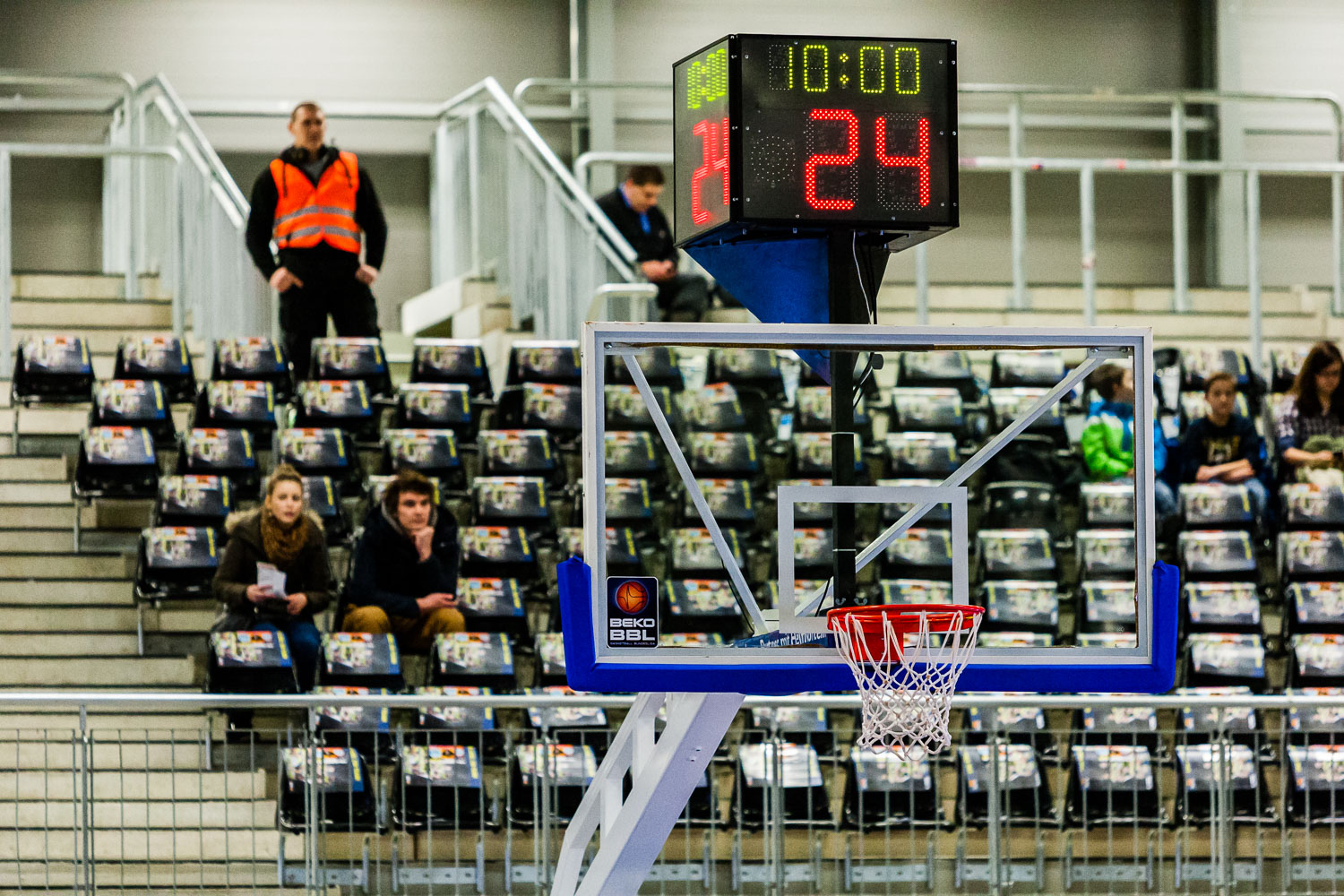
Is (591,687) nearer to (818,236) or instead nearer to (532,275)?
(818,236)

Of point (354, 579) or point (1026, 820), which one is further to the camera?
point (354, 579)

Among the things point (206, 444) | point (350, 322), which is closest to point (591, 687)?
point (206, 444)

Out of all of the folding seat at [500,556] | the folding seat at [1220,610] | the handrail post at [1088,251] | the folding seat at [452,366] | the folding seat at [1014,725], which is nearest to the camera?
the folding seat at [1014,725]

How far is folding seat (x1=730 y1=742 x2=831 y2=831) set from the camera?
338 inches

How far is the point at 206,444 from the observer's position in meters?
11.0

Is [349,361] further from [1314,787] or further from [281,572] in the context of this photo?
[1314,787]

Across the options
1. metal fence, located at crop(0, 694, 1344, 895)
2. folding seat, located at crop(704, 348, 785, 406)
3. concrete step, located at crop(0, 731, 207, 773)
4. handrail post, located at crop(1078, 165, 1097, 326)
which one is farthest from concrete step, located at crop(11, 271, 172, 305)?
handrail post, located at crop(1078, 165, 1097, 326)

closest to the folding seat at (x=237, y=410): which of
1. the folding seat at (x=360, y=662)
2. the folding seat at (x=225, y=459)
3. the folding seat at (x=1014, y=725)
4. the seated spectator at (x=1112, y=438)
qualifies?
the folding seat at (x=225, y=459)

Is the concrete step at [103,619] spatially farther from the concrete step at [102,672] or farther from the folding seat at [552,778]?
the folding seat at [552,778]

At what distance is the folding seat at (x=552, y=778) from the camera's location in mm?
8500

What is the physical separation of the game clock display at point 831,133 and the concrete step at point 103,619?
551 cm

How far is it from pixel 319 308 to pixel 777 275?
6.78 metres

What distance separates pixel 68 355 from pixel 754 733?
466 cm

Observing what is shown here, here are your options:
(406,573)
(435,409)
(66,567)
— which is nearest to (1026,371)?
(435,409)
